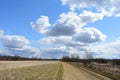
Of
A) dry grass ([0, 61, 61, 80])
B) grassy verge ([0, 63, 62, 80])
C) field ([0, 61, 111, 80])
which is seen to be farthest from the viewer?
field ([0, 61, 111, 80])

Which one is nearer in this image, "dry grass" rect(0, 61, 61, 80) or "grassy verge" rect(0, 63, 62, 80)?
"grassy verge" rect(0, 63, 62, 80)

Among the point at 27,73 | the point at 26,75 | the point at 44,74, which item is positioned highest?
the point at 27,73

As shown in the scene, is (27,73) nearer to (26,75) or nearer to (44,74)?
(44,74)

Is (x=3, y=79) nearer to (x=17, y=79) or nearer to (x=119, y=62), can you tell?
(x=17, y=79)

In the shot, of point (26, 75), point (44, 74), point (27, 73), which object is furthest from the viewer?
point (27, 73)

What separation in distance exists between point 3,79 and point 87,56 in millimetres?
155468

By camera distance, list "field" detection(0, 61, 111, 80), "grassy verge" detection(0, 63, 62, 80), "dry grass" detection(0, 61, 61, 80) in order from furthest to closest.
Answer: "field" detection(0, 61, 111, 80) < "dry grass" detection(0, 61, 61, 80) < "grassy verge" detection(0, 63, 62, 80)

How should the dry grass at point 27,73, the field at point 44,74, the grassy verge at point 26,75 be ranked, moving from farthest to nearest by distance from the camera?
1. the field at point 44,74
2. the dry grass at point 27,73
3. the grassy verge at point 26,75

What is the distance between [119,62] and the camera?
11100 cm

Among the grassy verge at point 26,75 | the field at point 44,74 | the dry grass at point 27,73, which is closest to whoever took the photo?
the grassy verge at point 26,75

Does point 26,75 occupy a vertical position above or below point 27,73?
below

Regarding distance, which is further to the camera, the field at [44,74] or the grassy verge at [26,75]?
the field at [44,74]

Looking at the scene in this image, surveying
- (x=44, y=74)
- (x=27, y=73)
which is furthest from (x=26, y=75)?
(x=27, y=73)

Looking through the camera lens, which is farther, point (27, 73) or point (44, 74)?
point (27, 73)
